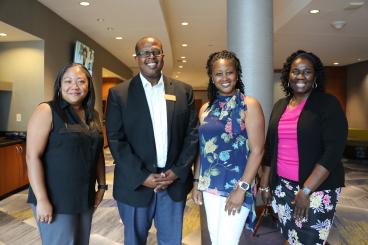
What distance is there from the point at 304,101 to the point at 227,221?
86cm

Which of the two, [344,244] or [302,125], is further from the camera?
[344,244]

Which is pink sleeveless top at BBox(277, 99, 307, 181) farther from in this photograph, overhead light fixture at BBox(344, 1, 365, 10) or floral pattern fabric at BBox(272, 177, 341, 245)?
overhead light fixture at BBox(344, 1, 365, 10)

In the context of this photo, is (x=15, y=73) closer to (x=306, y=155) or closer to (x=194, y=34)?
(x=194, y=34)

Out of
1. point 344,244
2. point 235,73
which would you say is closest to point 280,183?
point 235,73

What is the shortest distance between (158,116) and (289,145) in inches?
32.0

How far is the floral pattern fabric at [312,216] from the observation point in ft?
6.10

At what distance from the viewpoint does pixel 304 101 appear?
1.96m

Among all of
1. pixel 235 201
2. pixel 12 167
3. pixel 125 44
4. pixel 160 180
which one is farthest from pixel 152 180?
pixel 125 44

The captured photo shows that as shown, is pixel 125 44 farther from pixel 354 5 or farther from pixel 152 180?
pixel 152 180

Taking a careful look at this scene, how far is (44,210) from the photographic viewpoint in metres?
1.67

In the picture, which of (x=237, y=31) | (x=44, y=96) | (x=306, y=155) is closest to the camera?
(x=306, y=155)

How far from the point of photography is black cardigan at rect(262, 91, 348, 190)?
5.92 ft

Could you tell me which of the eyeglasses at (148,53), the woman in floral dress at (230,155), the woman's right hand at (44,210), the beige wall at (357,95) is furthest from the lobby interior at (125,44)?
the beige wall at (357,95)

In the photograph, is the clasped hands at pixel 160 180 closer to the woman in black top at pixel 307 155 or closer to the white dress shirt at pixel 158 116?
the white dress shirt at pixel 158 116
